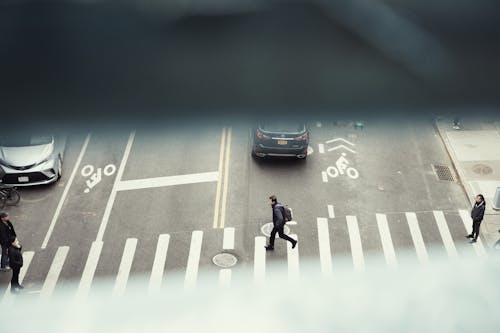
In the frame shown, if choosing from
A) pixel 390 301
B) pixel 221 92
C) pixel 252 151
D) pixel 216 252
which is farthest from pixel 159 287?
pixel 221 92

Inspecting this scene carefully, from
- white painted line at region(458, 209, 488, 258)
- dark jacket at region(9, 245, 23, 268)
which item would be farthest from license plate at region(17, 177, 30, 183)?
white painted line at region(458, 209, 488, 258)

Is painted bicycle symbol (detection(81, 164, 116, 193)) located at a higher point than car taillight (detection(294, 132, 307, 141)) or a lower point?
lower

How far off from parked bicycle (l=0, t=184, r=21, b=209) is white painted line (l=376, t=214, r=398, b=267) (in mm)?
8844

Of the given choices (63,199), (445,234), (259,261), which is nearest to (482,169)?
(445,234)

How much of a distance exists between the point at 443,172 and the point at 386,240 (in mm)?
3807

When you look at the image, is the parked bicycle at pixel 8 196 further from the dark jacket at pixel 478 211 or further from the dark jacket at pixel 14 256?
the dark jacket at pixel 478 211

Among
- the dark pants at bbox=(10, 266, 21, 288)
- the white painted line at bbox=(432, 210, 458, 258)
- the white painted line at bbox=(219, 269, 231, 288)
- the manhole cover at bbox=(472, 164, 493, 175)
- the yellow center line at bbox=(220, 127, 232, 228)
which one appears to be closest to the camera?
the dark pants at bbox=(10, 266, 21, 288)

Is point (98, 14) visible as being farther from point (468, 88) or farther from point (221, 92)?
point (468, 88)

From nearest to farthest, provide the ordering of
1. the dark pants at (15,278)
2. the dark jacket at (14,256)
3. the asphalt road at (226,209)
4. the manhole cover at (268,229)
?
the dark jacket at (14,256) → the dark pants at (15,278) → the asphalt road at (226,209) → the manhole cover at (268,229)

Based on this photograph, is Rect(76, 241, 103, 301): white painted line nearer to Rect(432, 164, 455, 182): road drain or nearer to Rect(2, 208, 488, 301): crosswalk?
Rect(2, 208, 488, 301): crosswalk

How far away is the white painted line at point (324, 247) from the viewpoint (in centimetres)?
1459

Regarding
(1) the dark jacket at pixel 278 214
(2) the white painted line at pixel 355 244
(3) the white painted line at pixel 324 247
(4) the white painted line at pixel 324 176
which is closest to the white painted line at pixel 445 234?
(2) the white painted line at pixel 355 244

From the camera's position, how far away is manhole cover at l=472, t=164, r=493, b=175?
18250 millimetres

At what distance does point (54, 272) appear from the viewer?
47.8ft
